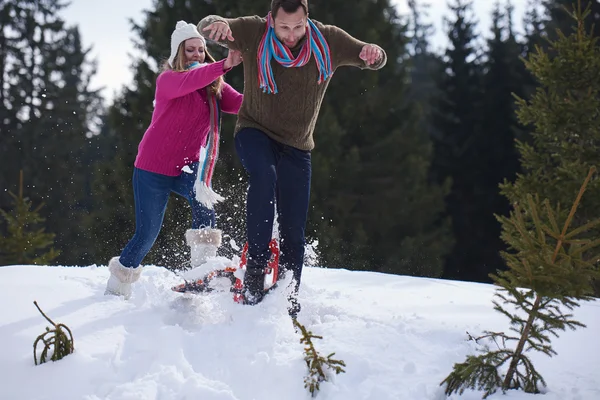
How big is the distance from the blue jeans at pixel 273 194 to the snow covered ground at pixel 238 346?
0.27 metres

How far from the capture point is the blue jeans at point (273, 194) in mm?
2961

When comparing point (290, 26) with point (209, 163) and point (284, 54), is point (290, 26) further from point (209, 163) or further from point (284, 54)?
point (209, 163)

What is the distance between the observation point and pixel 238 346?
249cm

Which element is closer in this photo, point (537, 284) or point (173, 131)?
point (537, 284)

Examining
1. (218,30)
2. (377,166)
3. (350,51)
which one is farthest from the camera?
(377,166)

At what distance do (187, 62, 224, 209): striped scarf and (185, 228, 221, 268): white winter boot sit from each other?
0.20m

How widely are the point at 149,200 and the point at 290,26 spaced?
1407 mm

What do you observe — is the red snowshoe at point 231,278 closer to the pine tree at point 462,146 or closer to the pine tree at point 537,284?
the pine tree at point 537,284

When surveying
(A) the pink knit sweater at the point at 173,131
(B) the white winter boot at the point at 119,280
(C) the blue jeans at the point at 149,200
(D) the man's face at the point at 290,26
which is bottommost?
(B) the white winter boot at the point at 119,280

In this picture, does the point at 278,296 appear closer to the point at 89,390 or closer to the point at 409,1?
the point at 89,390

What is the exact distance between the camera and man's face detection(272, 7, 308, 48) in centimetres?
285

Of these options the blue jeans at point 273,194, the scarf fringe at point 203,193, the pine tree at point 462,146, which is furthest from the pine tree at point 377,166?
the blue jeans at point 273,194

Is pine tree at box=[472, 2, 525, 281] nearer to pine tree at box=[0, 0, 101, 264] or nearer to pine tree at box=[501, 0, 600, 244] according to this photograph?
pine tree at box=[501, 0, 600, 244]

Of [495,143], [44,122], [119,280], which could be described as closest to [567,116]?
[119,280]
